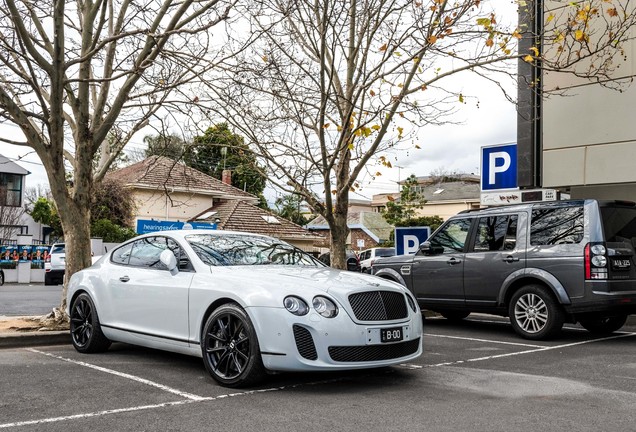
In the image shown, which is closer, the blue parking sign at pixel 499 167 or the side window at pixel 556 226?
the side window at pixel 556 226

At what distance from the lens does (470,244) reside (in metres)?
10.6

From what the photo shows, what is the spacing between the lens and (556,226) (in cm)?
945

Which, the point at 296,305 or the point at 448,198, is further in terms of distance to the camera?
the point at 448,198

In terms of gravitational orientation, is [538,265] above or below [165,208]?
below

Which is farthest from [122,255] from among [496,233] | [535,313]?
[535,313]

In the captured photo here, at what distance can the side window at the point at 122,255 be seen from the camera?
8051 millimetres

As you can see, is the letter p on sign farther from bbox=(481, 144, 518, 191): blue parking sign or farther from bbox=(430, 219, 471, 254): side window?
bbox=(430, 219, 471, 254): side window

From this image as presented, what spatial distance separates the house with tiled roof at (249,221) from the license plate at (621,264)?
29.0m

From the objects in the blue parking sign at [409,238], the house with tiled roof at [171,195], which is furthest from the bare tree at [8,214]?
the blue parking sign at [409,238]

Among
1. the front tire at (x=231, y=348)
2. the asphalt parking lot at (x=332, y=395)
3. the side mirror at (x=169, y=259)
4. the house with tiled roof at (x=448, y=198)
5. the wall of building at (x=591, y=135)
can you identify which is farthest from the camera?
the house with tiled roof at (x=448, y=198)

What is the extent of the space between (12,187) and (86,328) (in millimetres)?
46057

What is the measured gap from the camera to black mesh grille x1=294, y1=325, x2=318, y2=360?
225 inches

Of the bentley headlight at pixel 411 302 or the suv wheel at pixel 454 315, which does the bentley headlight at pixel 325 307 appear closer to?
the bentley headlight at pixel 411 302

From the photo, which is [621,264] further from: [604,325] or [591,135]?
[591,135]
